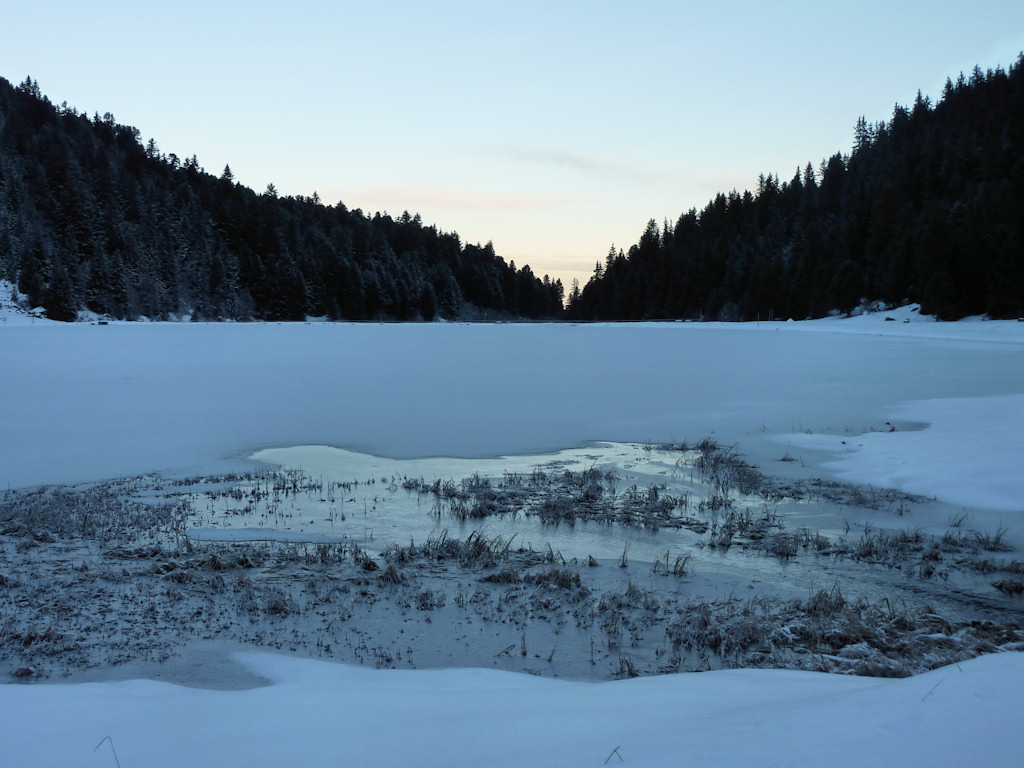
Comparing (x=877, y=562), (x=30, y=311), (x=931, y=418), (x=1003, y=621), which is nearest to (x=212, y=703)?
(x=1003, y=621)

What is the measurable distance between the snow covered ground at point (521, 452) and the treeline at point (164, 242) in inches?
2117

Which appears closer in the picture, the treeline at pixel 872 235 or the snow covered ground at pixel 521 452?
the snow covered ground at pixel 521 452

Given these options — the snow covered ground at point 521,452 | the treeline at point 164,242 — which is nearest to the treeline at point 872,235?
the snow covered ground at point 521,452

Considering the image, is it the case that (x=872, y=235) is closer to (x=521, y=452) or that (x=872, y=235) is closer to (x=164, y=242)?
(x=521, y=452)

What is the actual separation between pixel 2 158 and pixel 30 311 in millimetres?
40630

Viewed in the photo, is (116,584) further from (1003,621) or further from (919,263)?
(919,263)

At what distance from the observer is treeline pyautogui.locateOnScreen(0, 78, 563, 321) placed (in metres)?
90.7

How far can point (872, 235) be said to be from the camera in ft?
287

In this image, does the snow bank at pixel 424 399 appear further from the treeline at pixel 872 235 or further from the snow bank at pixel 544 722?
the treeline at pixel 872 235

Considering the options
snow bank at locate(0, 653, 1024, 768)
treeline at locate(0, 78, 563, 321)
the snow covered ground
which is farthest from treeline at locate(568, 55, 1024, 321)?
snow bank at locate(0, 653, 1024, 768)

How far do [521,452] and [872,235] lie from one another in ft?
286

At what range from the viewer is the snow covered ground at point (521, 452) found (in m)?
3.24

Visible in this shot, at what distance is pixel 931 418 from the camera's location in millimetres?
17516

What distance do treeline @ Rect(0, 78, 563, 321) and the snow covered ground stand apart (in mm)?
53779
